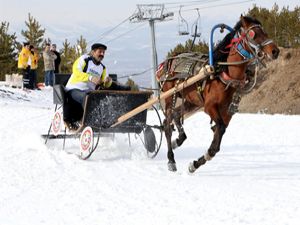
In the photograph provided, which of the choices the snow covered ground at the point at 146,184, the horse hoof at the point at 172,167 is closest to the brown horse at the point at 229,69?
the horse hoof at the point at 172,167

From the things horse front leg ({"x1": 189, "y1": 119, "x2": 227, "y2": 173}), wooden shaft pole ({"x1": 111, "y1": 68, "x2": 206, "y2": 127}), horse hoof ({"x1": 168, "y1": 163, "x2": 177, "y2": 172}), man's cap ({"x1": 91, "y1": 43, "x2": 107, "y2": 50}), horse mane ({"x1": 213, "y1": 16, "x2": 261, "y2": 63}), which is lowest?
horse hoof ({"x1": 168, "y1": 163, "x2": 177, "y2": 172})

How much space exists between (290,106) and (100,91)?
15.0m

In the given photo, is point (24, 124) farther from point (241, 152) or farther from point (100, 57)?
point (241, 152)

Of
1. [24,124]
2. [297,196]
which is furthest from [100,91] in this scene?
[24,124]

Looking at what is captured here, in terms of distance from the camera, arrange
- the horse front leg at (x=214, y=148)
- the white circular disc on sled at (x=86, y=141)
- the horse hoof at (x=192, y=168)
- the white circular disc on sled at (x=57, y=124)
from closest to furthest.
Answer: the horse front leg at (x=214, y=148) → the horse hoof at (x=192, y=168) → the white circular disc on sled at (x=86, y=141) → the white circular disc on sled at (x=57, y=124)

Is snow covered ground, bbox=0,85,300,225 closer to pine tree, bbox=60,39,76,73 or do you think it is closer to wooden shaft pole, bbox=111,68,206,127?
wooden shaft pole, bbox=111,68,206,127

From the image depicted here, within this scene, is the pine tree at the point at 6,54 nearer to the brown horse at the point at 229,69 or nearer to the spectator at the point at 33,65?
the spectator at the point at 33,65

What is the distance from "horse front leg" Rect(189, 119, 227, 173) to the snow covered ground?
0.57 feet

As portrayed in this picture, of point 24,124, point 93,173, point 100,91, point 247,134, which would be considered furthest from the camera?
point 24,124

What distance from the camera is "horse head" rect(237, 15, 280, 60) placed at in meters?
6.93

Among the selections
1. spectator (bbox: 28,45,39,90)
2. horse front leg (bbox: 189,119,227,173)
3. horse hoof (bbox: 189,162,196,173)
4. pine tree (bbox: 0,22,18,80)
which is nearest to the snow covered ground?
horse hoof (bbox: 189,162,196,173)

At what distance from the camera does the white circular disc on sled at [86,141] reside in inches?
339

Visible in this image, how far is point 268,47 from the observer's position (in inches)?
273

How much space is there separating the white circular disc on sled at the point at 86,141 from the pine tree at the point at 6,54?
31.5 m
